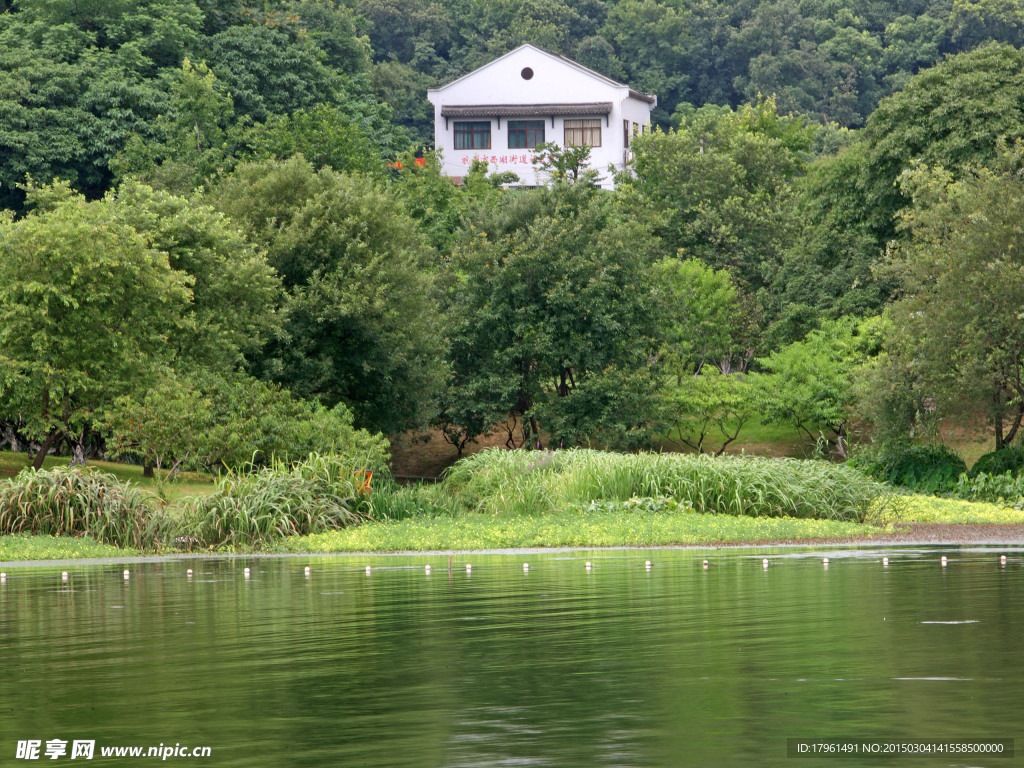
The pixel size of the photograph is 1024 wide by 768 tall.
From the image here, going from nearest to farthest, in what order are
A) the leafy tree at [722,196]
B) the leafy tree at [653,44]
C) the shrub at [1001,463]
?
the shrub at [1001,463] → the leafy tree at [722,196] → the leafy tree at [653,44]

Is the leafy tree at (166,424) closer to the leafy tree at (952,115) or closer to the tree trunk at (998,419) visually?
the tree trunk at (998,419)

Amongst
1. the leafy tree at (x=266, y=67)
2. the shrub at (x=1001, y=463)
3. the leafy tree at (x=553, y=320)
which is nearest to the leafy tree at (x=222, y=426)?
the leafy tree at (x=553, y=320)

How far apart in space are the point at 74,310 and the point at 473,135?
50.2m

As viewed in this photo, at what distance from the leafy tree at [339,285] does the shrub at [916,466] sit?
14.7 metres

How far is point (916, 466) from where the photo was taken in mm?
39156

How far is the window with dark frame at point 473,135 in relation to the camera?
82438mm

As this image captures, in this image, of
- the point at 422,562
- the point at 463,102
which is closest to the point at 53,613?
the point at 422,562

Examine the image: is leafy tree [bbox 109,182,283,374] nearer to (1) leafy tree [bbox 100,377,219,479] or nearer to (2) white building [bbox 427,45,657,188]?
(1) leafy tree [bbox 100,377,219,479]

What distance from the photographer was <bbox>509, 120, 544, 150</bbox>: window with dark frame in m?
82.0

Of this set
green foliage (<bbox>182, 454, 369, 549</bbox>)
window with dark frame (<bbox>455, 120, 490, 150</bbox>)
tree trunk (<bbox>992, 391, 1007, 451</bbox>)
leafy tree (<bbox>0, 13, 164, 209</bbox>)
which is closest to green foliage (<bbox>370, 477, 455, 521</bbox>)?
green foliage (<bbox>182, 454, 369, 549</bbox>)

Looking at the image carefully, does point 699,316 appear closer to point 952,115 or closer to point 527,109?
point 952,115

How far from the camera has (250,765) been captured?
8195 mm

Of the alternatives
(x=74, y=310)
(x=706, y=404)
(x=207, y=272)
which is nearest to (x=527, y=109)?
(x=706, y=404)

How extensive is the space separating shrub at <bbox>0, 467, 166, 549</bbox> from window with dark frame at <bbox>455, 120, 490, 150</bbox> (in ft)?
190
